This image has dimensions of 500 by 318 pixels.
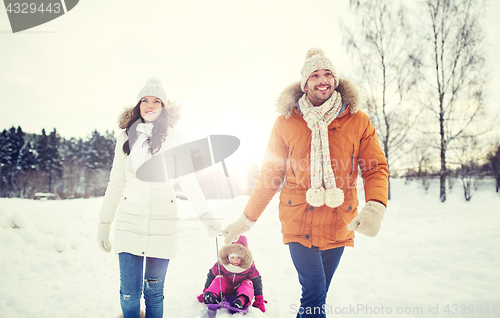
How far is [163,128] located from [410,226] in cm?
758

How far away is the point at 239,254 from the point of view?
3.18m

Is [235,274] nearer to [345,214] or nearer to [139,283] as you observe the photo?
[139,283]

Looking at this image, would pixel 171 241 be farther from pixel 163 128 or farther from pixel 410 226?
pixel 410 226

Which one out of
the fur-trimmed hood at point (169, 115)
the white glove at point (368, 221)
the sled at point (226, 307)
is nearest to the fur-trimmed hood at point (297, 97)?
the white glove at point (368, 221)

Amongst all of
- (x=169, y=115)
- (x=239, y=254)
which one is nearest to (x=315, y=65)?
(x=169, y=115)

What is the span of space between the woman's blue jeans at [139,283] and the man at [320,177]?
683mm

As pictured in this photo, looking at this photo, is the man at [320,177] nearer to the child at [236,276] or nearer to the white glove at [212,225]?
the white glove at [212,225]

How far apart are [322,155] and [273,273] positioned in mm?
3241

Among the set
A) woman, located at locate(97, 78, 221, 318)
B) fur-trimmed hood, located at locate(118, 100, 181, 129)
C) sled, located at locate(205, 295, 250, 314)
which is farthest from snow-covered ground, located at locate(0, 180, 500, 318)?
fur-trimmed hood, located at locate(118, 100, 181, 129)

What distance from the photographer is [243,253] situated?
3191 millimetres

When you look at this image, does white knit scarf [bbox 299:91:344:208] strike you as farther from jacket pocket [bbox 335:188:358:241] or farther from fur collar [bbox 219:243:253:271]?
fur collar [bbox 219:243:253:271]

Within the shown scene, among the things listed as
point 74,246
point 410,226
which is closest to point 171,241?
point 74,246

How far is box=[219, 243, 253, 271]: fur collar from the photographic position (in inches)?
125

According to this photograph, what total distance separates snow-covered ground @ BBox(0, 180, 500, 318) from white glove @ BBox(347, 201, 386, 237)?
160cm
